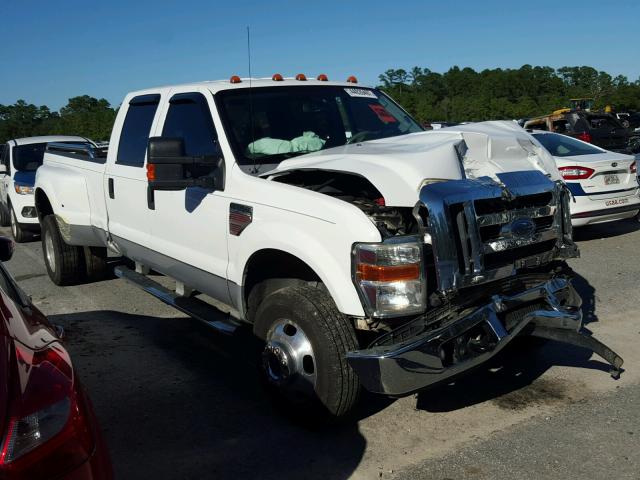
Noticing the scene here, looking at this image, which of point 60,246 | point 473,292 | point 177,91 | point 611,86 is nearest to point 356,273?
point 473,292

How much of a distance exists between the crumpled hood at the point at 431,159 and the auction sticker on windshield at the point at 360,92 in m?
1.00

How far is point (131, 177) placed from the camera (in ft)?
19.4

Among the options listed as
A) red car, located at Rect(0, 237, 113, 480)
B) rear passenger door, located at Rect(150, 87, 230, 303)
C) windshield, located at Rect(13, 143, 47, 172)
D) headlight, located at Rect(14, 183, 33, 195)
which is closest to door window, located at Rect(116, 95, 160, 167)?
rear passenger door, located at Rect(150, 87, 230, 303)

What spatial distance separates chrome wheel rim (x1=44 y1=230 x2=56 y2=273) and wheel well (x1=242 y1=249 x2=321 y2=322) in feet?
13.6

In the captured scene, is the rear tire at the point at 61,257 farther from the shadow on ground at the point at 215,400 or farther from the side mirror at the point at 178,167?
the side mirror at the point at 178,167

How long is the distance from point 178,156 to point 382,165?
55.6 inches

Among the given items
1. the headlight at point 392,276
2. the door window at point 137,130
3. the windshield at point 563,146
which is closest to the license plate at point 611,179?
the windshield at point 563,146

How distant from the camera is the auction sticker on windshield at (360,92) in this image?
5707mm

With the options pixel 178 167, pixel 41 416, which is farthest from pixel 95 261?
pixel 41 416

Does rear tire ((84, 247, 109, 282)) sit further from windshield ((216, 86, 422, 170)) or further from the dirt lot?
windshield ((216, 86, 422, 170))

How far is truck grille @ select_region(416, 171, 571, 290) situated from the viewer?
11.8 ft

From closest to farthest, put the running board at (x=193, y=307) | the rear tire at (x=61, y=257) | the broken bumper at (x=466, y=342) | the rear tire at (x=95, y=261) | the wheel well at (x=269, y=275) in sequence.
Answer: the broken bumper at (x=466, y=342)
the wheel well at (x=269, y=275)
the running board at (x=193, y=307)
the rear tire at (x=61, y=257)
the rear tire at (x=95, y=261)

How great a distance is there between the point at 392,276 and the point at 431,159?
813 mm

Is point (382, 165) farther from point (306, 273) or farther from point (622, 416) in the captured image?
point (622, 416)
